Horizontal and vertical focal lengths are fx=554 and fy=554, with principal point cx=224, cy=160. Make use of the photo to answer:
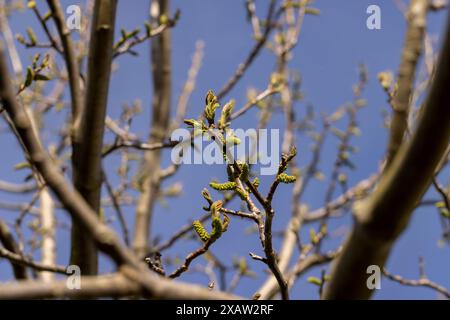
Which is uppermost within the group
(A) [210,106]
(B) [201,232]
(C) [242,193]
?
(A) [210,106]

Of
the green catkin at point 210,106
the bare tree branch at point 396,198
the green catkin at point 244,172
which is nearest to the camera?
the bare tree branch at point 396,198

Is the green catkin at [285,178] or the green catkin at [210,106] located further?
the green catkin at [210,106]

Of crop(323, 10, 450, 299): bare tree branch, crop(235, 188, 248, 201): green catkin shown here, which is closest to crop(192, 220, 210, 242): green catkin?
crop(235, 188, 248, 201): green catkin

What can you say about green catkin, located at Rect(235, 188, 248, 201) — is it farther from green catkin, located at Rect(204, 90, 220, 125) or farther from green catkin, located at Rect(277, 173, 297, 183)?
green catkin, located at Rect(204, 90, 220, 125)

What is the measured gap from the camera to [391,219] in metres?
1.14

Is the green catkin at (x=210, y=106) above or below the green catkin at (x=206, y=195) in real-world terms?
above

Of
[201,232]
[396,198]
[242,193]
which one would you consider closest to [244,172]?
[242,193]

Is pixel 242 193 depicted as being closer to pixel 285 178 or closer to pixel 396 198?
pixel 285 178

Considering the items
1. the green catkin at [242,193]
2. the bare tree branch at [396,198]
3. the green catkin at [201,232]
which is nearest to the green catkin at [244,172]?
the green catkin at [242,193]

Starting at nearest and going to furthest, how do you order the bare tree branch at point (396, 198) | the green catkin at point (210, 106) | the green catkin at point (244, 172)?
the bare tree branch at point (396, 198) → the green catkin at point (244, 172) → the green catkin at point (210, 106)

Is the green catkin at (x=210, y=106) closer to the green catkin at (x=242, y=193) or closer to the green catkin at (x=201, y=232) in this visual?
the green catkin at (x=242, y=193)

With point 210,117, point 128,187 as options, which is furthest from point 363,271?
point 128,187
